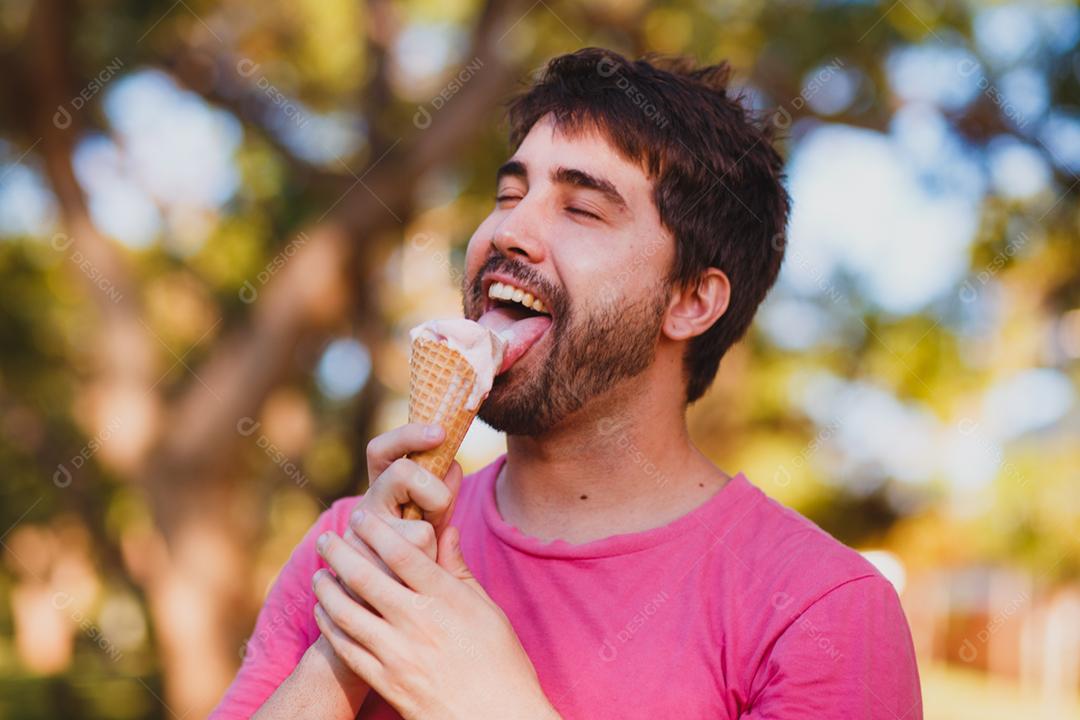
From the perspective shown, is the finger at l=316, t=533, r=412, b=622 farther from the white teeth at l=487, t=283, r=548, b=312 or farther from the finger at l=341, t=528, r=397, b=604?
the white teeth at l=487, t=283, r=548, b=312

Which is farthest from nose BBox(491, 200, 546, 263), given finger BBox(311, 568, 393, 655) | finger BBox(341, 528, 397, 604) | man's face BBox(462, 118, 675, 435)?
finger BBox(311, 568, 393, 655)

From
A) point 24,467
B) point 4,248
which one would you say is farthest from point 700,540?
point 24,467

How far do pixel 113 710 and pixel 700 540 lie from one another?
24791mm

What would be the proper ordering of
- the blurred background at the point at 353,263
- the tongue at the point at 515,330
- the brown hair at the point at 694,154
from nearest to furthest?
the tongue at the point at 515,330 → the brown hair at the point at 694,154 → the blurred background at the point at 353,263

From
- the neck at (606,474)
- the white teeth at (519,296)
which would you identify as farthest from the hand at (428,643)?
the white teeth at (519,296)

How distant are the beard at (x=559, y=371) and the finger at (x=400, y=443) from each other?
33 cm

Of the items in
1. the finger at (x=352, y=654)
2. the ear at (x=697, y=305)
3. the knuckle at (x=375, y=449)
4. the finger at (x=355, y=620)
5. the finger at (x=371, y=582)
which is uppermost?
the ear at (x=697, y=305)

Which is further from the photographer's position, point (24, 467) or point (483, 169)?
point (24, 467)

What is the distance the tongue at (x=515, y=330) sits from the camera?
257 centimetres

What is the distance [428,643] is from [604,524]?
2.10 feet

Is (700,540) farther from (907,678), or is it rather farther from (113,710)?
(113,710)

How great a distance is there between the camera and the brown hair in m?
2.81

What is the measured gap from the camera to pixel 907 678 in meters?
2.27

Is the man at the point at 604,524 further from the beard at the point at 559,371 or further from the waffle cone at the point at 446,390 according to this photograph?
the waffle cone at the point at 446,390
